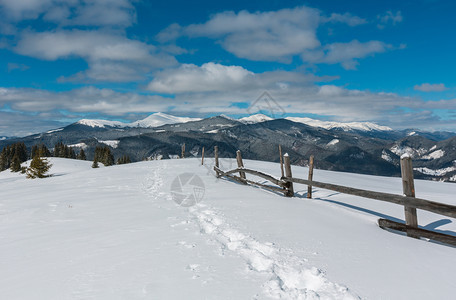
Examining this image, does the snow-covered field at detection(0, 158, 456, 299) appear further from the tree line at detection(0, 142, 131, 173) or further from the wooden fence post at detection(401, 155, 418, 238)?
the tree line at detection(0, 142, 131, 173)

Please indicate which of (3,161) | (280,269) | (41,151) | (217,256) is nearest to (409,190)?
(280,269)

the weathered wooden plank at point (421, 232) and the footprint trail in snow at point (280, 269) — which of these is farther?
the weathered wooden plank at point (421, 232)

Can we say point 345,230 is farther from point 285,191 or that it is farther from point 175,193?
point 175,193

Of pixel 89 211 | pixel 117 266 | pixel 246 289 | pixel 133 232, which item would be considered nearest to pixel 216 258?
pixel 246 289

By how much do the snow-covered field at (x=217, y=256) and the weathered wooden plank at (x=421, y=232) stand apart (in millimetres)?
154

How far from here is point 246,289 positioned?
3033mm

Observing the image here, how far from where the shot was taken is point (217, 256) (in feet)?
13.1

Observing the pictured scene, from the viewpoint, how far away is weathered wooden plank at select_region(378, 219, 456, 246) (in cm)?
471

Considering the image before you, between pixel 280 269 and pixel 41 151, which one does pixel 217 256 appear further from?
pixel 41 151

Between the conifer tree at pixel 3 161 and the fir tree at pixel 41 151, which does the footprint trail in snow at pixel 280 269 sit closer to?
the fir tree at pixel 41 151

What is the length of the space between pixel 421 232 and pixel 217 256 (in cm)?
432

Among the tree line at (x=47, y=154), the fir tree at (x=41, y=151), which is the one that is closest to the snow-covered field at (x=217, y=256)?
the fir tree at (x=41, y=151)

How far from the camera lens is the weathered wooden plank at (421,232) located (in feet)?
15.5

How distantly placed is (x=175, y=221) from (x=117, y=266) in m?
2.49
